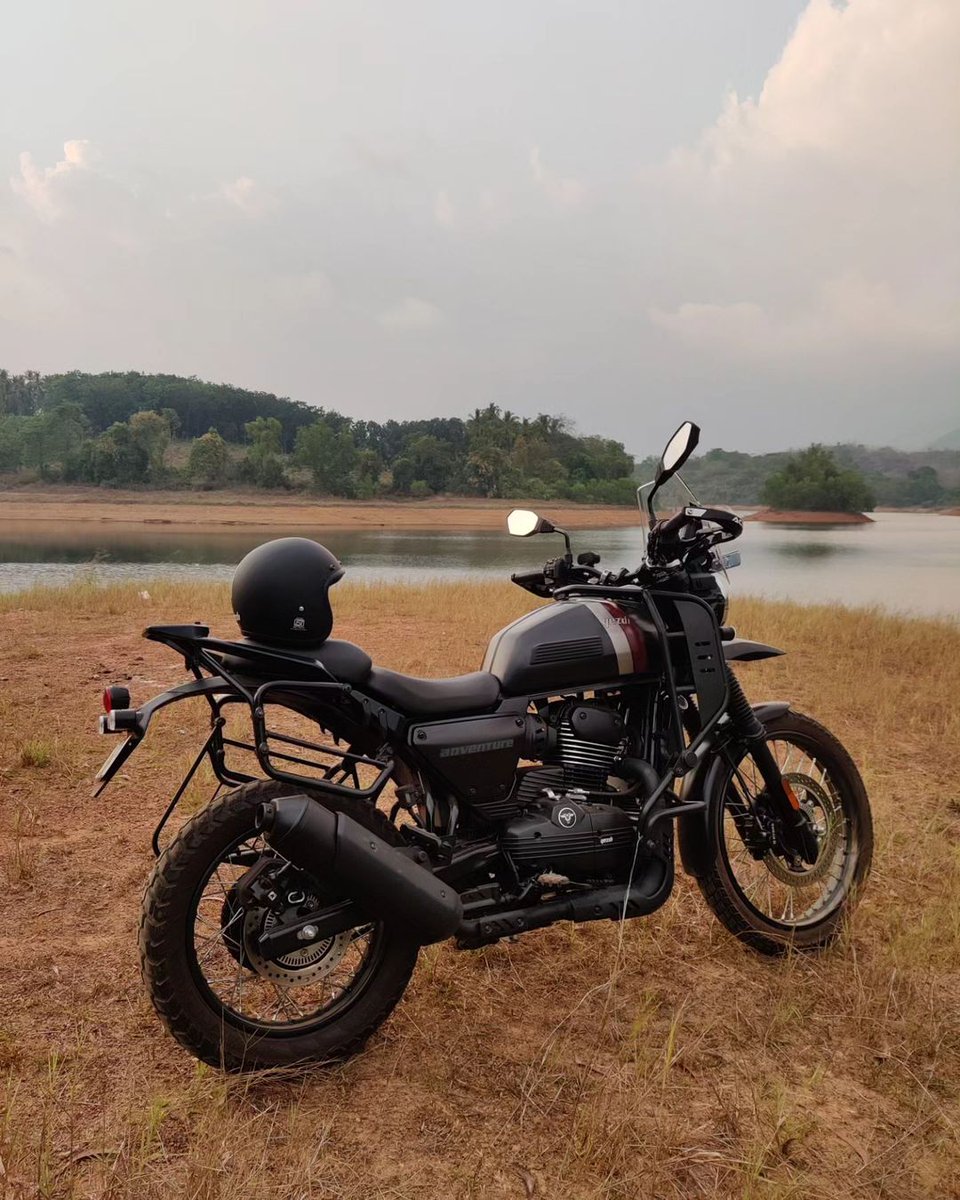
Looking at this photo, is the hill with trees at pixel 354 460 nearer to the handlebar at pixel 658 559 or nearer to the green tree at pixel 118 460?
the green tree at pixel 118 460

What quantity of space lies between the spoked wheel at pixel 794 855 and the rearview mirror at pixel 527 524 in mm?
1116

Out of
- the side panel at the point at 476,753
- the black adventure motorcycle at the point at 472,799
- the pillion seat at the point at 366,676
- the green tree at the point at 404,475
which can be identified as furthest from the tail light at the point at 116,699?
the green tree at the point at 404,475

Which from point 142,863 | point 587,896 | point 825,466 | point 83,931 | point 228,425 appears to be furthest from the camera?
point 228,425

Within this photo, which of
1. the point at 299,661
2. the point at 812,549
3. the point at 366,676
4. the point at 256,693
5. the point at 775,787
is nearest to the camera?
the point at 256,693

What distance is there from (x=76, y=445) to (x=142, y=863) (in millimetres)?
79129

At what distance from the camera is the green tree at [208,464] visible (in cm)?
6612

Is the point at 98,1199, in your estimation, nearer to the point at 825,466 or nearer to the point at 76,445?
the point at 825,466

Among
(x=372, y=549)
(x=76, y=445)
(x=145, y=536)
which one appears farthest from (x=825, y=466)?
(x=76, y=445)

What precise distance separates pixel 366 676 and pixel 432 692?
212 mm

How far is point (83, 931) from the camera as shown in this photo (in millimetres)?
3037

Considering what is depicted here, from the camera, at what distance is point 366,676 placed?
241 cm

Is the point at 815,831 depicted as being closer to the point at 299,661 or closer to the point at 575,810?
the point at 575,810

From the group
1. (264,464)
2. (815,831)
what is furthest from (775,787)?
(264,464)

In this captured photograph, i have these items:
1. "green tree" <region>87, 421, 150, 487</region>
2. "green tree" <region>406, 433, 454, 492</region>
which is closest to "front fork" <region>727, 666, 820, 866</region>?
"green tree" <region>406, 433, 454, 492</region>
